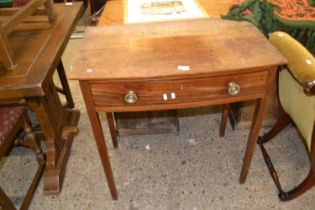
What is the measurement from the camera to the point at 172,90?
889mm

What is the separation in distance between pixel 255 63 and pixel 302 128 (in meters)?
0.46

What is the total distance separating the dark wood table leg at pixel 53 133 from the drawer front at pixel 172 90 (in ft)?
1.65

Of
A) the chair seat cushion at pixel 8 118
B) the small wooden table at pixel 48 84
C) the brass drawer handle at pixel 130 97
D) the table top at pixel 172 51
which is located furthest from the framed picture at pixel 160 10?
the chair seat cushion at pixel 8 118

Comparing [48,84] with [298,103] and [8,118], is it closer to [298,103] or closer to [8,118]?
[8,118]

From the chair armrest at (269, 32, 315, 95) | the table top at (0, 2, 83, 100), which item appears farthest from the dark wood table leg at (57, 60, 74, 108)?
the chair armrest at (269, 32, 315, 95)

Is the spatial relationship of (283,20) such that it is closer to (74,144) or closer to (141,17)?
(141,17)

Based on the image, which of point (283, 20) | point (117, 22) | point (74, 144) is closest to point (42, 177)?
point (74, 144)

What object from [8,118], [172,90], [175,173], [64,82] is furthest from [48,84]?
[175,173]

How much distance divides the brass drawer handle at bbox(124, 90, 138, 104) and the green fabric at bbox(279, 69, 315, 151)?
67 centimetres

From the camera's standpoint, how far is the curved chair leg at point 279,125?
4.49 ft

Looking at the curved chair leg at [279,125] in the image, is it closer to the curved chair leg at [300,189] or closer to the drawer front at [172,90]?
the curved chair leg at [300,189]

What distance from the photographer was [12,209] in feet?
3.62

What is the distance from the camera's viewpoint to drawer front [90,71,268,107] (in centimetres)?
87

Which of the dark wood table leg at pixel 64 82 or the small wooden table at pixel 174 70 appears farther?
the dark wood table leg at pixel 64 82
